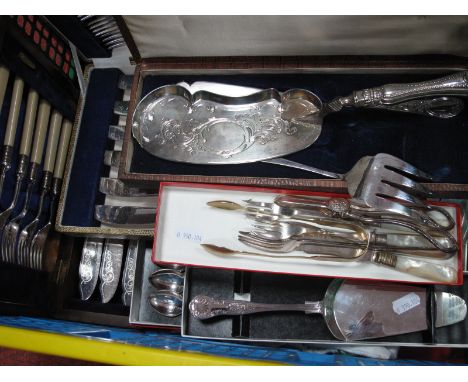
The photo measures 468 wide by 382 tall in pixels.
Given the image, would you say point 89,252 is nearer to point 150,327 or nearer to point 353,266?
point 150,327

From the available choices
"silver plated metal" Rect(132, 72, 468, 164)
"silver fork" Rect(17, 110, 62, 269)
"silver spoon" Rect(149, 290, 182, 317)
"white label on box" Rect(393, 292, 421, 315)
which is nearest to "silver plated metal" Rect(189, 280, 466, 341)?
"white label on box" Rect(393, 292, 421, 315)

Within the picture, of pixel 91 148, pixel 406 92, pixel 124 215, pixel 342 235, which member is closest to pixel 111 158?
pixel 91 148

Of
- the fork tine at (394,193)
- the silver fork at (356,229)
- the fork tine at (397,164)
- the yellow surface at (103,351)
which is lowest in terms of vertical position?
the yellow surface at (103,351)

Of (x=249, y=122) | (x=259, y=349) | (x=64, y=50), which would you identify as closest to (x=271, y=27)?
(x=249, y=122)

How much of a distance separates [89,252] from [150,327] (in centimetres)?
29

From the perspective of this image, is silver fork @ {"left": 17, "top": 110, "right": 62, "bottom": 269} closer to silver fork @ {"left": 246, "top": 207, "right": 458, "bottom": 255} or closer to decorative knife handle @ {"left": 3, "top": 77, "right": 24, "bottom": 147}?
decorative knife handle @ {"left": 3, "top": 77, "right": 24, "bottom": 147}

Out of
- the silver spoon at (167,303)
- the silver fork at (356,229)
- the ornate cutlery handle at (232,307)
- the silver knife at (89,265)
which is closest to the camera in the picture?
the silver fork at (356,229)

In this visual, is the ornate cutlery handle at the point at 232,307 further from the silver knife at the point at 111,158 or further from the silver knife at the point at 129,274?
the silver knife at the point at 111,158

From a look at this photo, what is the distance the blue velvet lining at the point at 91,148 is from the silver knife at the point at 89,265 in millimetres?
159

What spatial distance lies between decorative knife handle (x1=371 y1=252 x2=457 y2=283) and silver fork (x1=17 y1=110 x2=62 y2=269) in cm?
81

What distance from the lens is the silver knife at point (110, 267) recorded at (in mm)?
1135

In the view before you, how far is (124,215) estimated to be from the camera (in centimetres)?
103

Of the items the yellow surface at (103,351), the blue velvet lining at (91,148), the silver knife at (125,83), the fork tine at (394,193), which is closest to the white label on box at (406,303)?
the fork tine at (394,193)

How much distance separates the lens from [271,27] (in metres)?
0.82
